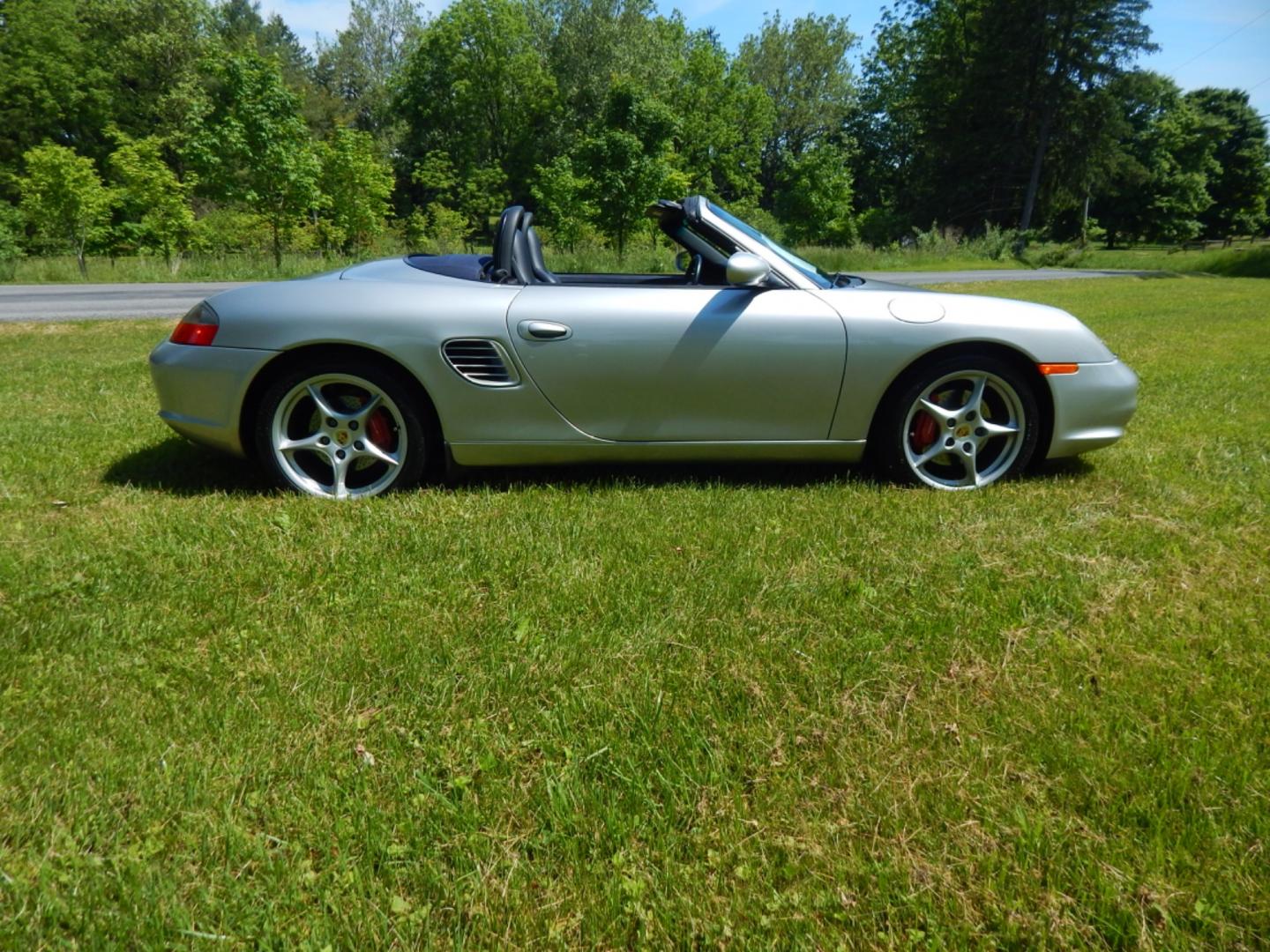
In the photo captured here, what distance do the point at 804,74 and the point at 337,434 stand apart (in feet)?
211

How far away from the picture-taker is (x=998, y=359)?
356cm

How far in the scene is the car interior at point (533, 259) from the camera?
3676 millimetres

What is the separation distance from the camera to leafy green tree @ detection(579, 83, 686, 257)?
1984 centimetres

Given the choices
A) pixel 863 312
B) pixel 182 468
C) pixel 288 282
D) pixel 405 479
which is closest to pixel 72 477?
pixel 182 468

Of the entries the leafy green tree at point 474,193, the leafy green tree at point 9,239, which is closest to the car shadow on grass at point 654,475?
the leafy green tree at point 9,239

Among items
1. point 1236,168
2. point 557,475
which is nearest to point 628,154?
point 557,475

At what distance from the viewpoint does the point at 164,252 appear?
28.1 meters

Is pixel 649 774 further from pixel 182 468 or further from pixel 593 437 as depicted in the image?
pixel 182 468

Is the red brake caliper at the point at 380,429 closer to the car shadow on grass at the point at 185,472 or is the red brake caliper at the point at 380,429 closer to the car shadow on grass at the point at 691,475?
the car shadow on grass at the point at 691,475

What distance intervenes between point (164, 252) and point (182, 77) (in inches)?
797

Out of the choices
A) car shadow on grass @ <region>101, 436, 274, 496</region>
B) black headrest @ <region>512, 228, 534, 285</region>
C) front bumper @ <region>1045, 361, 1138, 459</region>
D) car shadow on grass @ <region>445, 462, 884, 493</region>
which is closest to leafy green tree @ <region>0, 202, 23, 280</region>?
car shadow on grass @ <region>101, 436, 274, 496</region>

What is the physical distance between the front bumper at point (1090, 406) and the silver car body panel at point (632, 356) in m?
0.01

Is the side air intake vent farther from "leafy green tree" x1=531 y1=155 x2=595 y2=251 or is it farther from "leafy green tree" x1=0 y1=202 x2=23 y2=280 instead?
"leafy green tree" x1=0 y1=202 x2=23 y2=280

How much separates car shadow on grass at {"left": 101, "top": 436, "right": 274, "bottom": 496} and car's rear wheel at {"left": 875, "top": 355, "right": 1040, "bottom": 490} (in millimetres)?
2845
